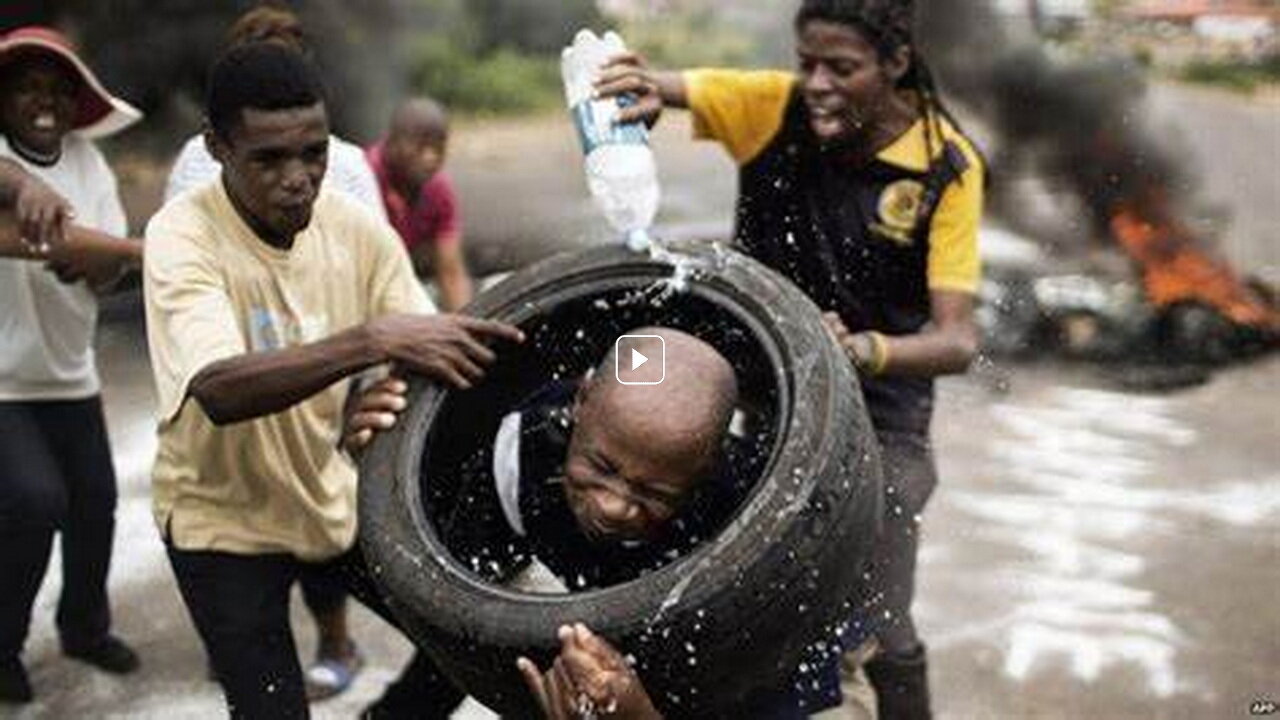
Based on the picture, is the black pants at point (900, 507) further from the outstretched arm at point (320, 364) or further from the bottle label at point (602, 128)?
the outstretched arm at point (320, 364)

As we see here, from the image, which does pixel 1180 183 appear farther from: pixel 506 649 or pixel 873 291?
pixel 506 649

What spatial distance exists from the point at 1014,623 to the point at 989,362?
276 centimetres

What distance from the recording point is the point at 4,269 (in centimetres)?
379

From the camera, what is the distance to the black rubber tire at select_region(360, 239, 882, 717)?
2.38 m

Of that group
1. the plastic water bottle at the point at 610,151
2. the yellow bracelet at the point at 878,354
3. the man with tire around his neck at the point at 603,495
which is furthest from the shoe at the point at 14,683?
the yellow bracelet at the point at 878,354

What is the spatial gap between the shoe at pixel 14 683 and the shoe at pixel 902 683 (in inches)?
81.2

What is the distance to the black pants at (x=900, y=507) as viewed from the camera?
3506 millimetres

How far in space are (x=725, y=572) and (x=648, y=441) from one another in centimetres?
22

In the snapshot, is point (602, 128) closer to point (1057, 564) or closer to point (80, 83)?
point (80, 83)

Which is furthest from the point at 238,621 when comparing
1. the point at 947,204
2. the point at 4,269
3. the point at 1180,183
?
the point at 1180,183

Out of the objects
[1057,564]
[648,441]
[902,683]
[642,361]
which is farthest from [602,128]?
[1057,564]

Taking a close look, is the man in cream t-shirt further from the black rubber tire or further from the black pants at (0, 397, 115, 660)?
the black pants at (0, 397, 115, 660)

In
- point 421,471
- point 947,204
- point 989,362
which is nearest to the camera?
point 421,471

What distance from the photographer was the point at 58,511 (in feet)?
12.5
